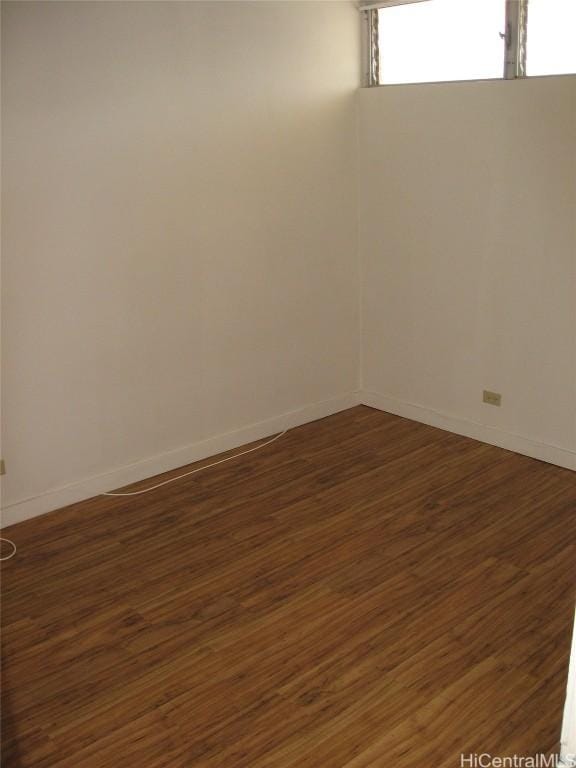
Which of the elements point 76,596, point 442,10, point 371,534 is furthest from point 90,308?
point 442,10

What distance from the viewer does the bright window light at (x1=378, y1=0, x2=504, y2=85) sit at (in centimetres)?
414

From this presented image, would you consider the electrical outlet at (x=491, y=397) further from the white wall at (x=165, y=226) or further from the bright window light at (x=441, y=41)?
the bright window light at (x=441, y=41)

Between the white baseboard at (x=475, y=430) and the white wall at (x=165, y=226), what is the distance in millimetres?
346

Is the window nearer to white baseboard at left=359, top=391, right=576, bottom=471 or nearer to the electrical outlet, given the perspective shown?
the electrical outlet

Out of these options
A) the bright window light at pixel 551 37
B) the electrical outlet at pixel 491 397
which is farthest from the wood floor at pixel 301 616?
the bright window light at pixel 551 37

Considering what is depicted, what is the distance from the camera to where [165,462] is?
4.36 m

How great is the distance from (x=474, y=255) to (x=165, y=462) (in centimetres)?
179

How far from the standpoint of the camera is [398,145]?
15.1 feet

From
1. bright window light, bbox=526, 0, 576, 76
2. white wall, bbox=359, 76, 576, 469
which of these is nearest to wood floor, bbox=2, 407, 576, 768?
white wall, bbox=359, 76, 576, 469

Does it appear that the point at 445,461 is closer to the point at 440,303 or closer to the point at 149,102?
the point at 440,303

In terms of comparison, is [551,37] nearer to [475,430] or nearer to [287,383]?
[475,430]

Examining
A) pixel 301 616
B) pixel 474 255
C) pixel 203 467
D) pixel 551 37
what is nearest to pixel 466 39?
pixel 551 37

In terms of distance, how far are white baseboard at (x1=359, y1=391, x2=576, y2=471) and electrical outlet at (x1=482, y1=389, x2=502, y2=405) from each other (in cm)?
13

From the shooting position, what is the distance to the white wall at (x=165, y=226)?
146 inches
